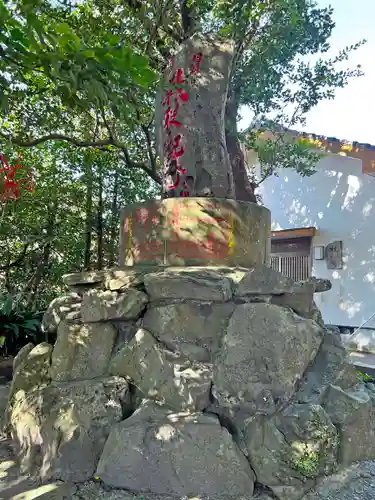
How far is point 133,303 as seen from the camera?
2.95 m

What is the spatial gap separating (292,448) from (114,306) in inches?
59.9

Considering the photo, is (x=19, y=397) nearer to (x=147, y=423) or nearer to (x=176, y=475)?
(x=147, y=423)

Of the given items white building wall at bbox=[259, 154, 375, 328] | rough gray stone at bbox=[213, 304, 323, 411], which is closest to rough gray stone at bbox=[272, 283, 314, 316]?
rough gray stone at bbox=[213, 304, 323, 411]

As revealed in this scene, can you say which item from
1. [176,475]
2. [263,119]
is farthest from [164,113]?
[263,119]

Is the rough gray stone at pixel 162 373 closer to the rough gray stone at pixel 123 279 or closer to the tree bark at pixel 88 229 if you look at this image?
the rough gray stone at pixel 123 279

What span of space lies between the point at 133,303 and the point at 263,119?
5.77 m

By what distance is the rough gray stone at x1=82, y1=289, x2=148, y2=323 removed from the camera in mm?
2941

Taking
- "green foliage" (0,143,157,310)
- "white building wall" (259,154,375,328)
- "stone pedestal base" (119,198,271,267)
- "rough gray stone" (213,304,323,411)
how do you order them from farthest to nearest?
1. "white building wall" (259,154,375,328)
2. "green foliage" (0,143,157,310)
3. "stone pedestal base" (119,198,271,267)
4. "rough gray stone" (213,304,323,411)

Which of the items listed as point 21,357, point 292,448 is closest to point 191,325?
point 292,448

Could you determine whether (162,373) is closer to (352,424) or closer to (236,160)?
(352,424)

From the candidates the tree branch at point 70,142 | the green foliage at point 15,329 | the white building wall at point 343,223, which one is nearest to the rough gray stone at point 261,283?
the green foliage at point 15,329

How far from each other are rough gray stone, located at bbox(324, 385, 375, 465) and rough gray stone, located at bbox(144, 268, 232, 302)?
1.02 metres

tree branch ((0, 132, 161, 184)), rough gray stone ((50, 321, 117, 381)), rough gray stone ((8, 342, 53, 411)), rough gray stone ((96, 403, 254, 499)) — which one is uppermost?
tree branch ((0, 132, 161, 184))

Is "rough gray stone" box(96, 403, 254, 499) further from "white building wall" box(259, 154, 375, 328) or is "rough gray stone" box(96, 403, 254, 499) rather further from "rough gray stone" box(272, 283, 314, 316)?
"white building wall" box(259, 154, 375, 328)
